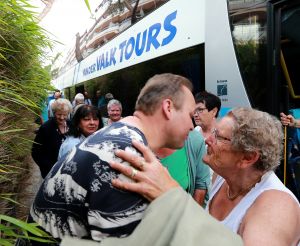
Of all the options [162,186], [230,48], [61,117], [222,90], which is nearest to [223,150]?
[162,186]

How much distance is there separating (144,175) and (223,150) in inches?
34.8

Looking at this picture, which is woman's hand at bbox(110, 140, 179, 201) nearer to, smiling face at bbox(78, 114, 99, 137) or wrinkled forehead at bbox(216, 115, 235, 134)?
wrinkled forehead at bbox(216, 115, 235, 134)

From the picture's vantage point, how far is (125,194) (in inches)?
39.7

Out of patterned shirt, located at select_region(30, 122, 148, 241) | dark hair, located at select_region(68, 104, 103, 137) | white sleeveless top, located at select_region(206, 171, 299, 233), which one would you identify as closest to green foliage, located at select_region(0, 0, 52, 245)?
dark hair, located at select_region(68, 104, 103, 137)

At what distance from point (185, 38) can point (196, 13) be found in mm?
344

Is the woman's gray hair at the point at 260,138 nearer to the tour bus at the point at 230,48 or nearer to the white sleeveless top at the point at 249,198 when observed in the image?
the white sleeveless top at the point at 249,198

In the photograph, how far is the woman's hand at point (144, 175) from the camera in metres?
1.01

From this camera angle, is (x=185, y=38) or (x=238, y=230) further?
(x=185, y=38)

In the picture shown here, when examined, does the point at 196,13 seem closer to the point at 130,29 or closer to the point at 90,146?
the point at 130,29

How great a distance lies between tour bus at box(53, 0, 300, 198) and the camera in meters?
3.58

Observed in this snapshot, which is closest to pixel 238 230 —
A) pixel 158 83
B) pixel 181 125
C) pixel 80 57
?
pixel 181 125

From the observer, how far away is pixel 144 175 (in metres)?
1.04

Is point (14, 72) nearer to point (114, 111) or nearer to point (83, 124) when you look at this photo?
point (83, 124)

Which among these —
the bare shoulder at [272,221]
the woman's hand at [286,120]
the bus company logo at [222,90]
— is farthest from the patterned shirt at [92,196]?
the bus company logo at [222,90]
